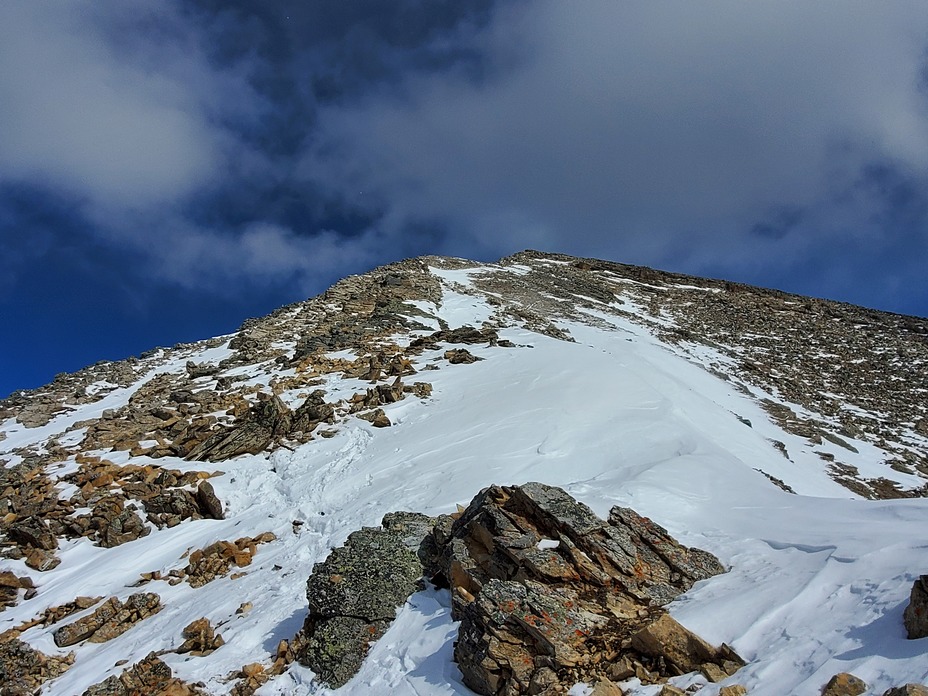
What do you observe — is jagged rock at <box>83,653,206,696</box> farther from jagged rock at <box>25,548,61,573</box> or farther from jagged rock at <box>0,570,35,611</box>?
jagged rock at <box>25,548,61,573</box>

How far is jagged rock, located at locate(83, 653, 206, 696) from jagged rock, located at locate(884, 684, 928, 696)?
793cm

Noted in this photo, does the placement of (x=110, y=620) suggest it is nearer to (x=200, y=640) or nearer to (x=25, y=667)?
(x=25, y=667)

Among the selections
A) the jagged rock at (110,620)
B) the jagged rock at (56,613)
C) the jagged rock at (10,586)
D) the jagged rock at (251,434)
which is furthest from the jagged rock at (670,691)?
the jagged rock at (10,586)

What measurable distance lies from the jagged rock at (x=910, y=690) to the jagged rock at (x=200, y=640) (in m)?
8.44

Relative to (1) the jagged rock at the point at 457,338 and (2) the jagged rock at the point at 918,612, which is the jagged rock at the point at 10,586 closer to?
(1) the jagged rock at the point at 457,338

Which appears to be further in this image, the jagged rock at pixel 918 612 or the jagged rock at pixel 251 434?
the jagged rock at pixel 251 434

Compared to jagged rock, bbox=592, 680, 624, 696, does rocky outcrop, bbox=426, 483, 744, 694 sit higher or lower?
higher

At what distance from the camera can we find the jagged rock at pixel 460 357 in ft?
63.9

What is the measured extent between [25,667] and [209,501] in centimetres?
460

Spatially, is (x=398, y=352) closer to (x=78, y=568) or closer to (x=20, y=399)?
(x=78, y=568)

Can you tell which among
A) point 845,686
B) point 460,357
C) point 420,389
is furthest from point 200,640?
point 460,357

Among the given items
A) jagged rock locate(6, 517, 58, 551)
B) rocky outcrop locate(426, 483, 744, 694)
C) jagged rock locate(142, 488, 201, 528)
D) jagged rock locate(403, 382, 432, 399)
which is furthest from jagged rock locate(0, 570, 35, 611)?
jagged rock locate(403, 382, 432, 399)

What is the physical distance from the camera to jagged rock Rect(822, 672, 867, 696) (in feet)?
12.7

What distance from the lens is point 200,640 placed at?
803cm
